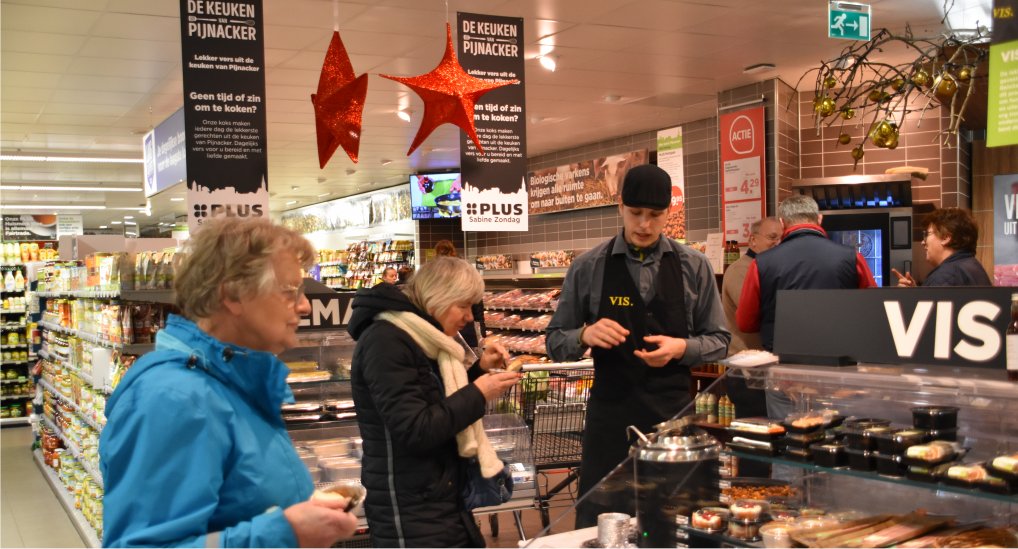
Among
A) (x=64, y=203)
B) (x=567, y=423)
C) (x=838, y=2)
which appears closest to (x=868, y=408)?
(x=567, y=423)

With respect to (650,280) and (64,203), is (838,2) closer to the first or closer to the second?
(650,280)

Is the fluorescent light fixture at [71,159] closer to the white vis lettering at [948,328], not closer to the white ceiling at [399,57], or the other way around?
the white ceiling at [399,57]

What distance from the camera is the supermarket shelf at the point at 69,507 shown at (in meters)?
6.33

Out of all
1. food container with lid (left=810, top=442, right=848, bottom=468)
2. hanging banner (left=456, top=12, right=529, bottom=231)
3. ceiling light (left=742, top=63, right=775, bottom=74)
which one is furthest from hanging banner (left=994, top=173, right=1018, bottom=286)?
food container with lid (left=810, top=442, right=848, bottom=468)

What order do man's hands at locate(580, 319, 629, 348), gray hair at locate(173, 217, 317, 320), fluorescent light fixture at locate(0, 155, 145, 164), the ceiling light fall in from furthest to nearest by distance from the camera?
1. fluorescent light fixture at locate(0, 155, 145, 164)
2. the ceiling light
3. man's hands at locate(580, 319, 629, 348)
4. gray hair at locate(173, 217, 317, 320)

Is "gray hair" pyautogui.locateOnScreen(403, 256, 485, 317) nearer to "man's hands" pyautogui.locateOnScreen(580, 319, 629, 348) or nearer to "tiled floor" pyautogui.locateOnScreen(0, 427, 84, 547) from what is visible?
"man's hands" pyautogui.locateOnScreen(580, 319, 629, 348)

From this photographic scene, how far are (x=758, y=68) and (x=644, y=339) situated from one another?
246 inches

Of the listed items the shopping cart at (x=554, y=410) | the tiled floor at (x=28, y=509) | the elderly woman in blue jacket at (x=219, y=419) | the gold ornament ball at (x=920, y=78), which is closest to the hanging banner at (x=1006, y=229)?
the gold ornament ball at (x=920, y=78)

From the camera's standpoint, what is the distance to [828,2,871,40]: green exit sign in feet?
18.8

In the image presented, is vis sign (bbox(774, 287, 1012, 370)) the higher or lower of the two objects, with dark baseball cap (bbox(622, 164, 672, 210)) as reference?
lower

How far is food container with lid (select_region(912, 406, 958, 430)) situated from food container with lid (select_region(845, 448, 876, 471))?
0.52 feet

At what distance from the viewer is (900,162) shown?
28.5 ft

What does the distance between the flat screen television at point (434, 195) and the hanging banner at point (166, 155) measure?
22.4ft

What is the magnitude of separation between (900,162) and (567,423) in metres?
5.31
